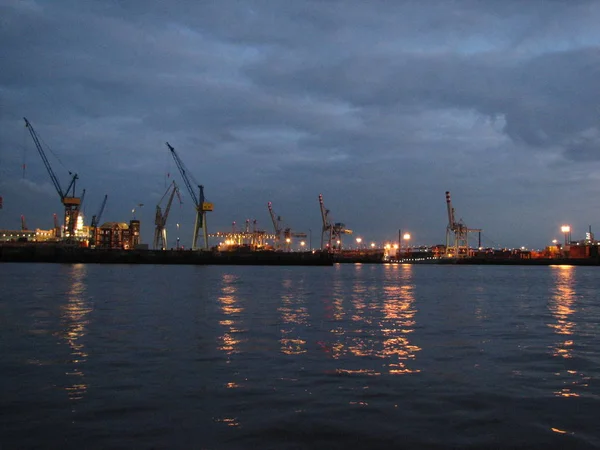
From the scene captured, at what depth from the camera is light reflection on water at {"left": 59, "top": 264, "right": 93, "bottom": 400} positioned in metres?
11.2

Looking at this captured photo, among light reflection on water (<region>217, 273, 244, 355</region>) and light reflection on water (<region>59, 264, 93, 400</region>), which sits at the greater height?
light reflection on water (<region>59, 264, 93, 400</region>)

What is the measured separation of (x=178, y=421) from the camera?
9023mm

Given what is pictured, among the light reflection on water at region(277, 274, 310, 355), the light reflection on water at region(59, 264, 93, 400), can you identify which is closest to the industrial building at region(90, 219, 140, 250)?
the light reflection on water at region(59, 264, 93, 400)

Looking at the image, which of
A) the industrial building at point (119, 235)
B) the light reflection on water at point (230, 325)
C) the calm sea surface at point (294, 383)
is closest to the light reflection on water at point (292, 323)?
the calm sea surface at point (294, 383)

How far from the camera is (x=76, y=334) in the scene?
60.4ft

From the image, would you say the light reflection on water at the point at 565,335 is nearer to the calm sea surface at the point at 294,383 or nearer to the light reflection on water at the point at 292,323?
the calm sea surface at the point at 294,383

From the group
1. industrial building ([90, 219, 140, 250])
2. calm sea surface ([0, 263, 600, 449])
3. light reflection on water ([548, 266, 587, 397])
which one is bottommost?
light reflection on water ([548, 266, 587, 397])

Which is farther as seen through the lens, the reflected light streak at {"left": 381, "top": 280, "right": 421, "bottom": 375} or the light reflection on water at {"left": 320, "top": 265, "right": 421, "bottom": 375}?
the light reflection on water at {"left": 320, "top": 265, "right": 421, "bottom": 375}

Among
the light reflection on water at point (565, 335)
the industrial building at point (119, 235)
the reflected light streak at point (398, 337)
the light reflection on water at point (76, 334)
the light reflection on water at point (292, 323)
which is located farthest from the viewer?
the industrial building at point (119, 235)

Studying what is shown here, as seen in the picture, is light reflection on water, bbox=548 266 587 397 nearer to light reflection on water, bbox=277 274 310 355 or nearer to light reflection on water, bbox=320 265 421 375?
light reflection on water, bbox=320 265 421 375

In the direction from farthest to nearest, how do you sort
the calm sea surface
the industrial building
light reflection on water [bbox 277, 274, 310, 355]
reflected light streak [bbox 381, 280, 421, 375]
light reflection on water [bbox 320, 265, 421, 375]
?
the industrial building, light reflection on water [bbox 277, 274, 310, 355], light reflection on water [bbox 320, 265, 421, 375], reflected light streak [bbox 381, 280, 421, 375], the calm sea surface

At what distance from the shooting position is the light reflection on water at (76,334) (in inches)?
440

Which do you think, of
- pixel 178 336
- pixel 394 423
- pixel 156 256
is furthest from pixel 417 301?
pixel 156 256

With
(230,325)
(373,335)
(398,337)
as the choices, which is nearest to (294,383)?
(398,337)
